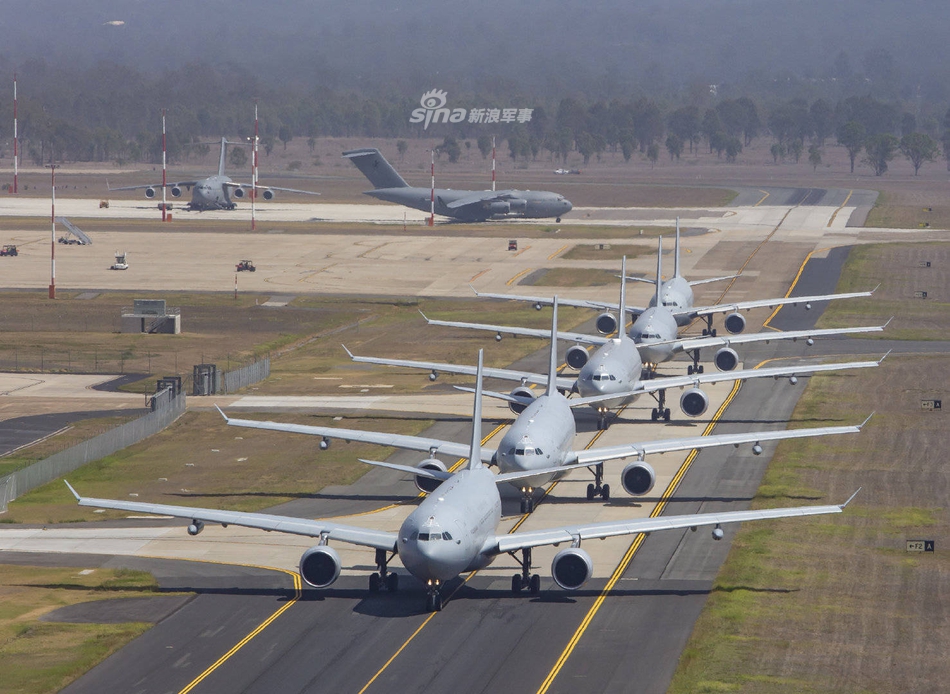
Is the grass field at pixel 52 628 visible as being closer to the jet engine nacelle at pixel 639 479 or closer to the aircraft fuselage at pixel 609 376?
the jet engine nacelle at pixel 639 479

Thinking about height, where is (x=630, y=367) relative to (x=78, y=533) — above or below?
above

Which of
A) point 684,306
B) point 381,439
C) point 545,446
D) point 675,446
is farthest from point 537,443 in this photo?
point 684,306

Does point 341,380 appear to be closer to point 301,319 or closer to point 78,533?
point 301,319

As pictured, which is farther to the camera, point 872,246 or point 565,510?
point 872,246

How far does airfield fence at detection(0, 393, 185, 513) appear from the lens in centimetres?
6262

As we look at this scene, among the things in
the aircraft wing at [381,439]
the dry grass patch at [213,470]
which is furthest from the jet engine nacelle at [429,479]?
the dry grass patch at [213,470]

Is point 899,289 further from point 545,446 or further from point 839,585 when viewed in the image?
point 839,585

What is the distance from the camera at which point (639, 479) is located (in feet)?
196

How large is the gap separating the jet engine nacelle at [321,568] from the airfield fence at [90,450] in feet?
71.6

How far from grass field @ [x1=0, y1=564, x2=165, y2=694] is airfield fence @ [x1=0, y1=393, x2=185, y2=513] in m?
11.5

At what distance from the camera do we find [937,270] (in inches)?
5955

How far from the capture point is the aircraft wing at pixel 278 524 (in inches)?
1815

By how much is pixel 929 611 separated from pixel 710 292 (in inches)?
3461

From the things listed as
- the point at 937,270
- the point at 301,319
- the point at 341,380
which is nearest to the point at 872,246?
the point at 937,270
